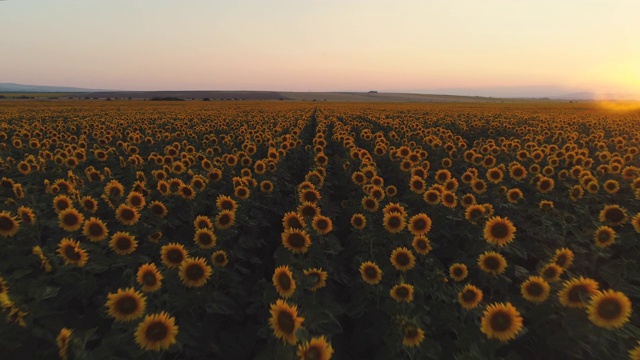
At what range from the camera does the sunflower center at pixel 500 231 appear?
4.81m

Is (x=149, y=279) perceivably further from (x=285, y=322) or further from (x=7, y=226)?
(x=7, y=226)

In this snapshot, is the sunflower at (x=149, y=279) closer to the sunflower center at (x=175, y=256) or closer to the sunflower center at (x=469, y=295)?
the sunflower center at (x=175, y=256)

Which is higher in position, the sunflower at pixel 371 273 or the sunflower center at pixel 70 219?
the sunflower center at pixel 70 219

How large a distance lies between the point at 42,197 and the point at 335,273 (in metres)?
5.27

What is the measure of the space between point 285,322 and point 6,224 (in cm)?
365

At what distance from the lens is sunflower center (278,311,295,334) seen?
2.83 m

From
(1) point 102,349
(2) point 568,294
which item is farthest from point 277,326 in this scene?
(2) point 568,294

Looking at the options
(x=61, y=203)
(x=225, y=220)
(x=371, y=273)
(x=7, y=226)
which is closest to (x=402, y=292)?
(x=371, y=273)

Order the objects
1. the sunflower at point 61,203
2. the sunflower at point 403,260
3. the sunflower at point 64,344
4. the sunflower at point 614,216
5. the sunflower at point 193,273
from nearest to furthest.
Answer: the sunflower at point 64,344
the sunflower at point 193,273
the sunflower at point 403,260
the sunflower at point 61,203
the sunflower at point 614,216

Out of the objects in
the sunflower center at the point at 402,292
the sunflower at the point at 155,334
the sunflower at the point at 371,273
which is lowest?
the sunflower at the point at 371,273

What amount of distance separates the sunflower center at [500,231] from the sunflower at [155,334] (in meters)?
3.94

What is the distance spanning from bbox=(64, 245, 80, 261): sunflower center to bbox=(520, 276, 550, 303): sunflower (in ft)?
15.1

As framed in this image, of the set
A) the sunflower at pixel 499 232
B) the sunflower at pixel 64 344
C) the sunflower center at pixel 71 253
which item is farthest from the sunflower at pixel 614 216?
the sunflower center at pixel 71 253

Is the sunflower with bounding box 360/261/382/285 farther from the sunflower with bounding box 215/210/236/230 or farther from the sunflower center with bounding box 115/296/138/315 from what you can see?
the sunflower center with bounding box 115/296/138/315
